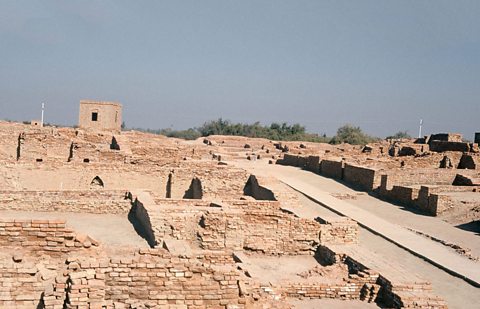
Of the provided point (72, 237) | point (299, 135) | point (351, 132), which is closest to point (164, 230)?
point (72, 237)

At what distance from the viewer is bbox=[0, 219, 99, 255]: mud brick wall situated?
22.3ft

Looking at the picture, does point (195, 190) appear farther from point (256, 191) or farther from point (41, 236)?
point (41, 236)

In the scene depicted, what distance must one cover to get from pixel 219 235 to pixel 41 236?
456cm

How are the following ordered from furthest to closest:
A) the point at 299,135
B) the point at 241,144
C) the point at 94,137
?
the point at 299,135 → the point at 241,144 → the point at 94,137

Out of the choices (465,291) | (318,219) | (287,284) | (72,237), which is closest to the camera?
(72,237)

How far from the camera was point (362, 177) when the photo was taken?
23391 millimetres

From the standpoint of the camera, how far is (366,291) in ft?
28.3

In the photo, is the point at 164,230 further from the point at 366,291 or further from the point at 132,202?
the point at 366,291

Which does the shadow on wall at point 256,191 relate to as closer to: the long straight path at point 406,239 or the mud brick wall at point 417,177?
the long straight path at point 406,239

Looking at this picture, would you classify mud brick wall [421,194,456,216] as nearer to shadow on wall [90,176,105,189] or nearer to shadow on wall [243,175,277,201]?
shadow on wall [243,175,277,201]

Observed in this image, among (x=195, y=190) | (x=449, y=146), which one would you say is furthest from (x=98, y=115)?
(x=449, y=146)

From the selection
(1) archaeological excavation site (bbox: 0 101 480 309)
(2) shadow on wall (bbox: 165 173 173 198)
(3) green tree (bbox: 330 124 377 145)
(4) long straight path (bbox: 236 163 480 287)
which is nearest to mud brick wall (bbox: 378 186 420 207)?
(1) archaeological excavation site (bbox: 0 101 480 309)

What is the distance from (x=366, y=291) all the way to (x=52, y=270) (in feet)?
16.4

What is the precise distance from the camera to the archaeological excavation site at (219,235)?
19.5 feet
